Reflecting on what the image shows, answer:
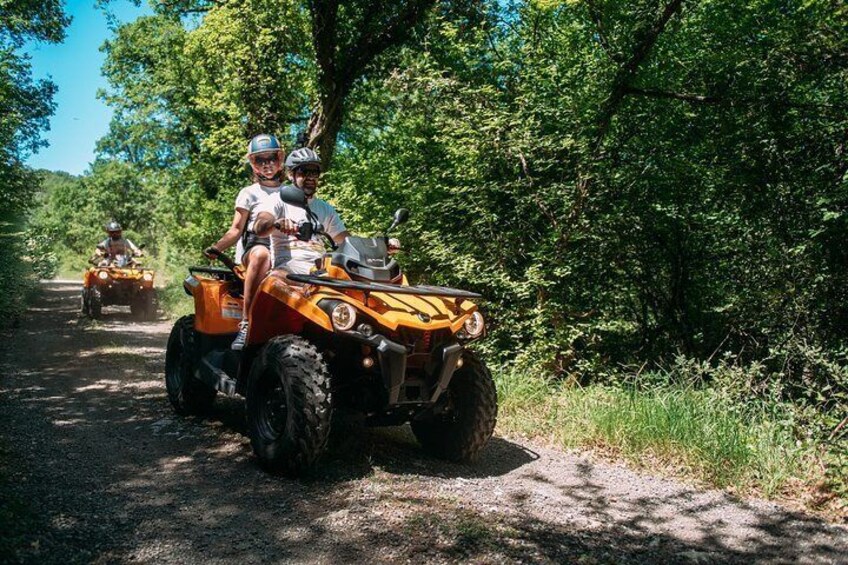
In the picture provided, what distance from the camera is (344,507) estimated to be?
4004mm

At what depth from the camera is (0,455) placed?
4.68 metres

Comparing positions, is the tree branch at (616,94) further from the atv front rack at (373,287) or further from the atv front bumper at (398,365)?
the atv front bumper at (398,365)

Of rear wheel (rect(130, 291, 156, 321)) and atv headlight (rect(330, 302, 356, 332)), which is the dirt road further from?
rear wheel (rect(130, 291, 156, 321))

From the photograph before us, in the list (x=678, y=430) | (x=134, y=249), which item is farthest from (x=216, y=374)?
(x=134, y=249)

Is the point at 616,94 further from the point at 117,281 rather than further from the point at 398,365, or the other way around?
the point at 117,281

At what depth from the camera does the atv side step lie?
529 centimetres

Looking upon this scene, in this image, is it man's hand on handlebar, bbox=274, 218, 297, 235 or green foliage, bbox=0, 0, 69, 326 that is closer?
man's hand on handlebar, bbox=274, 218, 297, 235

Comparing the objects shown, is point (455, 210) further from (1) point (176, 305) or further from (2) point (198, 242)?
(2) point (198, 242)

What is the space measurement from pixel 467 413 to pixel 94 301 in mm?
11902

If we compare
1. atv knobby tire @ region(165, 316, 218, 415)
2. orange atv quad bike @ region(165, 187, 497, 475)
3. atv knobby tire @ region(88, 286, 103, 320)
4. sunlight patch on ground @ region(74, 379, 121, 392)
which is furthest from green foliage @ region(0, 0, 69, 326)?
orange atv quad bike @ region(165, 187, 497, 475)

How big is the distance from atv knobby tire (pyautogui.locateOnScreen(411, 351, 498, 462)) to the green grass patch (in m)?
1.09

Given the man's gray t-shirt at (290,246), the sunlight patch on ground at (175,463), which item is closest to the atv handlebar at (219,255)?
the man's gray t-shirt at (290,246)

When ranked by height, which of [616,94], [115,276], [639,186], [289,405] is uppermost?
[616,94]

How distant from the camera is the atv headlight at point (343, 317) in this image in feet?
13.9
